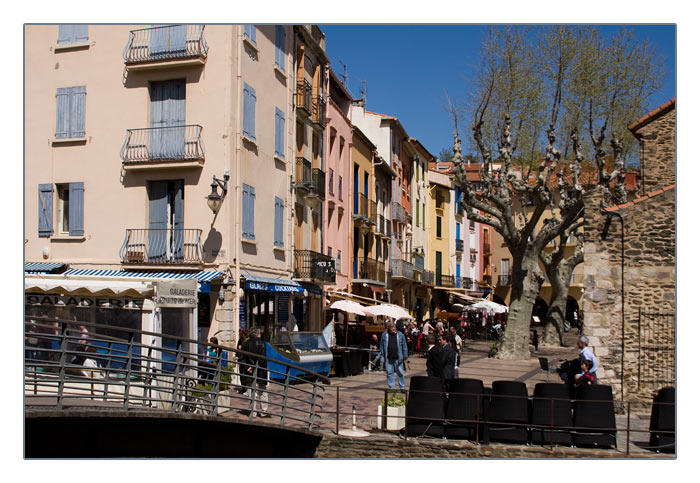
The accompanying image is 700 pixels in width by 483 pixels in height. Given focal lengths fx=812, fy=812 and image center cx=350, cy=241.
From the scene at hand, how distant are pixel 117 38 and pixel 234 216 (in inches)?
220

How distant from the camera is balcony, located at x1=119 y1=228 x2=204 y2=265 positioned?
20891 mm

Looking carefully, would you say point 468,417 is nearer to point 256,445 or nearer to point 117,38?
point 256,445

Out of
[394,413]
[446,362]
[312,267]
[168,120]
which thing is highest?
[168,120]

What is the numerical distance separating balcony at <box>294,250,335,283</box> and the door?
7.13 m

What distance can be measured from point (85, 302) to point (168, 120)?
23.0ft

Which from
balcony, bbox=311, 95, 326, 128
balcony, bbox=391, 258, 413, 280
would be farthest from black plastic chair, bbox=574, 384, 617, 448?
balcony, bbox=391, 258, 413, 280

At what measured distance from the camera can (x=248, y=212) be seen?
74.1 feet

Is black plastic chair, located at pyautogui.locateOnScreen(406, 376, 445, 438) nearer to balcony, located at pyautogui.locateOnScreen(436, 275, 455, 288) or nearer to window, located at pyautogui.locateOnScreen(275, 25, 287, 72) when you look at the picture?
window, located at pyautogui.locateOnScreen(275, 25, 287, 72)

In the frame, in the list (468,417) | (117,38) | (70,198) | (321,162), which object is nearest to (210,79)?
(117,38)

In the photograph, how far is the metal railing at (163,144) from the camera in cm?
2134

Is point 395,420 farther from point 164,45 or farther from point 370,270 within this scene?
point 370,270

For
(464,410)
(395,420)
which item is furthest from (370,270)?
(464,410)

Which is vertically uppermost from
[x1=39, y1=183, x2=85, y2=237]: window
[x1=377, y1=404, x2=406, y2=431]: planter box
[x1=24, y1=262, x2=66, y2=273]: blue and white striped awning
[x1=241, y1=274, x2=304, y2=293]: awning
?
[x1=39, y1=183, x2=85, y2=237]: window

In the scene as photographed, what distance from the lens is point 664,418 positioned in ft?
41.0
